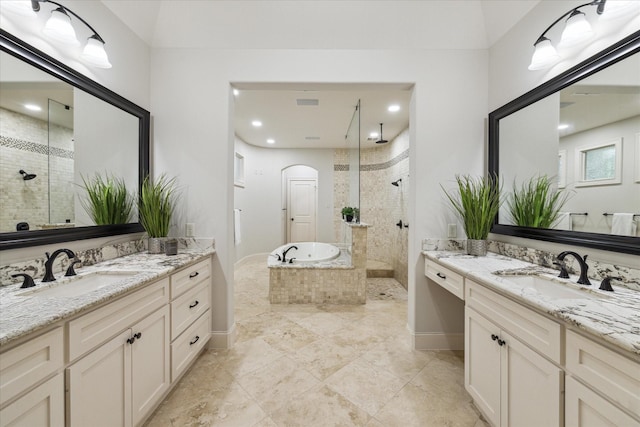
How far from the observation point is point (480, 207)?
1854 millimetres

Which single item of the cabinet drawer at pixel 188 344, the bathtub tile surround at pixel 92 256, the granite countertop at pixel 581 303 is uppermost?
the bathtub tile surround at pixel 92 256

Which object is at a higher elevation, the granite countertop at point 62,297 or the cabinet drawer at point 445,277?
the granite countertop at point 62,297

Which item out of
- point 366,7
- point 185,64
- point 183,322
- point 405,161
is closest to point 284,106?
point 185,64

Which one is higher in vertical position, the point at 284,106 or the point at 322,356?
the point at 284,106

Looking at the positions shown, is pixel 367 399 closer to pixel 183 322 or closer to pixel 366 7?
pixel 183 322

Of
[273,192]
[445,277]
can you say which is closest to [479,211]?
[445,277]

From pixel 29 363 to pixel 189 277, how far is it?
3.08 ft

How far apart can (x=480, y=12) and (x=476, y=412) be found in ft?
9.48

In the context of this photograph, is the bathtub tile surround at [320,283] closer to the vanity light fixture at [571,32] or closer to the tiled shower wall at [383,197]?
the tiled shower wall at [383,197]

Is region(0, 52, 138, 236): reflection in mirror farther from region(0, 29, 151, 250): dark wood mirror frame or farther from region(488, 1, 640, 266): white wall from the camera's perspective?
region(488, 1, 640, 266): white wall

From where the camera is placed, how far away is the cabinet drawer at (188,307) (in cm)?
154

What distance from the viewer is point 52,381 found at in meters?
0.83

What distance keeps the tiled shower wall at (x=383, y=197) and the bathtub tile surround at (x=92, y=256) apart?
3026 mm

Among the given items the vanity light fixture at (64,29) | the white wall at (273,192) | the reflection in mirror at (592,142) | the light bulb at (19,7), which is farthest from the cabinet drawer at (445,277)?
the white wall at (273,192)
